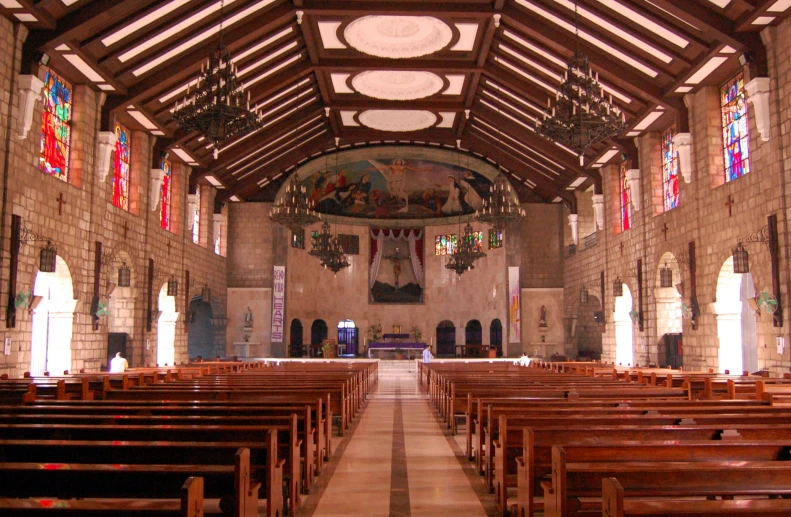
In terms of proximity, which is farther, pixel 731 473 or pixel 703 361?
pixel 703 361

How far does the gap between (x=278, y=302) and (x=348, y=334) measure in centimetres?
582

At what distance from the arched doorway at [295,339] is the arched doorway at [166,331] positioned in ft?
26.3

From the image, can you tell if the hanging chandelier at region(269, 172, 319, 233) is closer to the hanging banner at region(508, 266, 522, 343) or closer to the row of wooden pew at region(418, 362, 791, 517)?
the row of wooden pew at region(418, 362, 791, 517)

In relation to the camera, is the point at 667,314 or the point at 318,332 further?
the point at 318,332

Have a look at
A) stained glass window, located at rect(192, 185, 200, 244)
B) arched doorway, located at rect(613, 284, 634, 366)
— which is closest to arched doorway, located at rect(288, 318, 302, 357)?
stained glass window, located at rect(192, 185, 200, 244)

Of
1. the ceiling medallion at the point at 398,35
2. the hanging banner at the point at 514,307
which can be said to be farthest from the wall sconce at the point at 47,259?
the hanging banner at the point at 514,307

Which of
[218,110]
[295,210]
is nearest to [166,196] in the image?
[295,210]

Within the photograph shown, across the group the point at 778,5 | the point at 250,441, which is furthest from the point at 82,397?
the point at 778,5

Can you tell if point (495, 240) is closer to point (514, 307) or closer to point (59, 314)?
point (514, 307)

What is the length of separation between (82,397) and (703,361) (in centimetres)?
1376

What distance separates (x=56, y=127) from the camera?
15.3 metres

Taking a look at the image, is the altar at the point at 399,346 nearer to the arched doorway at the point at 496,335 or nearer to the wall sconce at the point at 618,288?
the arched doorway at the point at 496,335

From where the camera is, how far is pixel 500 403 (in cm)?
691

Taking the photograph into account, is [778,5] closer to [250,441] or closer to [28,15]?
[250,441]
